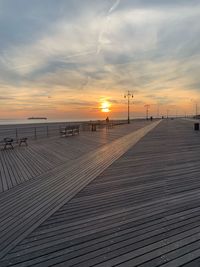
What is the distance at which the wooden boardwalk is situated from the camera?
2.75 m

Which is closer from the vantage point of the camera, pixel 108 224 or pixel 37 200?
pixel 108 224

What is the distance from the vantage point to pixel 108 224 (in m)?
3.55

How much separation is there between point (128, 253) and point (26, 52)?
16730mm

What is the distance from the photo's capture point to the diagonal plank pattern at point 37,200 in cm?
342

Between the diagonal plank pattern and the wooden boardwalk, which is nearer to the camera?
the wooden boardwalk

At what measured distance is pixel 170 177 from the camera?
622cm

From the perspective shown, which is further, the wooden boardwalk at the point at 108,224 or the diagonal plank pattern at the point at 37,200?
the diagonal plank pattern at the point at 37,200

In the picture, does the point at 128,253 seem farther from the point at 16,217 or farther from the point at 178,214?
the point at 16,217

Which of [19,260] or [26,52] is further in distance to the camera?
[26,52]

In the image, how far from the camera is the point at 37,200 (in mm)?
4742

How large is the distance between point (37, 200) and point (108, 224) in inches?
75.0

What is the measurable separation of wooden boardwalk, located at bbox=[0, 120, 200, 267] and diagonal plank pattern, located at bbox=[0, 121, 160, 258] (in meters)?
0.02

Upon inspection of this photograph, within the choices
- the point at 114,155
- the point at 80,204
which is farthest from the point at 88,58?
the point at 80,204

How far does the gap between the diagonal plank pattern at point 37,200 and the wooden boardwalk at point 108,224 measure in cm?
2
